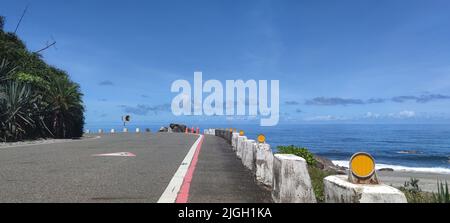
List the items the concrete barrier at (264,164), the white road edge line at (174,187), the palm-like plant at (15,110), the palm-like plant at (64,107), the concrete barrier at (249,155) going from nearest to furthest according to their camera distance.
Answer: the white road edge line at (174,187)
the concrete barrier at (264,164)
the concrete barrier at (249,155)
the palm-like plant at (15,110)
the palm-like plant at (64,107)

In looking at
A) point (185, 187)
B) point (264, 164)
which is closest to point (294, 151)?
point (264, 164)

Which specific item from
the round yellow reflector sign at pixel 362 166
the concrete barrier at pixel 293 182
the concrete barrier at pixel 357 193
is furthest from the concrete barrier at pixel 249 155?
the round yellow reflector sign at pixel 362 166

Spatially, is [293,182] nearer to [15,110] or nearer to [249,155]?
[249,155]

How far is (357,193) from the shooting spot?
381 centimetres

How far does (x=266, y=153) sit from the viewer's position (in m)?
8.88

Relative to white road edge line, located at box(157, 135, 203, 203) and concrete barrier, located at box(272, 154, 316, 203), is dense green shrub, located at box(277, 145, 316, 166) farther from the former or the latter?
concrete barrier, located at box(272, 154, 316, 203)

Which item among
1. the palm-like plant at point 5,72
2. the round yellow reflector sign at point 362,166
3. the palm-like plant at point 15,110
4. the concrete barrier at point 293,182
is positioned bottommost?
the concrete barrier at point 293,182

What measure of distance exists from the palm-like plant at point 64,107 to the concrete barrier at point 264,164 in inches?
931

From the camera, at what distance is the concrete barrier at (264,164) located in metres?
8.70

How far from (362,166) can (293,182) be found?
188 centimetres

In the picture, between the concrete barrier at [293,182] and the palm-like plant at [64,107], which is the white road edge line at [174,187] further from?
the palm-like plant at [64,107]

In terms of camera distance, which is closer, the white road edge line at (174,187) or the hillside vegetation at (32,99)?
the white road edge line at (174,187)

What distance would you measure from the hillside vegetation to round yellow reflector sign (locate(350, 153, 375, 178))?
22.4 metres
